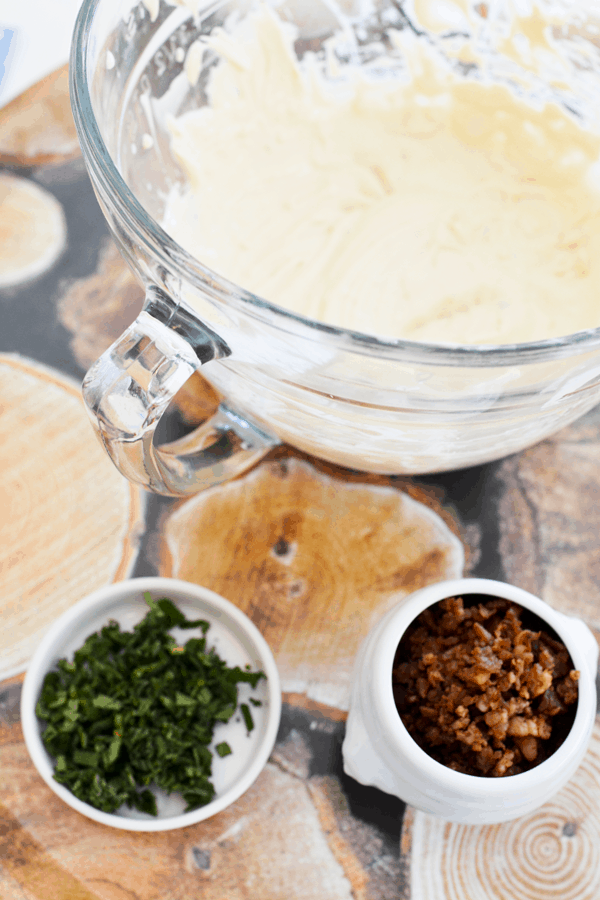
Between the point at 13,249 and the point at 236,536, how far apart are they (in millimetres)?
455

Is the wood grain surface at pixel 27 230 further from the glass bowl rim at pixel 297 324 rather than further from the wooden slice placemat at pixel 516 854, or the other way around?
the wooden slice placemat at pixel 516 854

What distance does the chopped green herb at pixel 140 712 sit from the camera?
708 mm

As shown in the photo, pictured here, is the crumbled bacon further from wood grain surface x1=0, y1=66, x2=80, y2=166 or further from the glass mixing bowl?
wood grain surface x1=0, y1=66, x2=80, y2=166

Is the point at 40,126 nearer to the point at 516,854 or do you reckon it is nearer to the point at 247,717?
the point at 247,717

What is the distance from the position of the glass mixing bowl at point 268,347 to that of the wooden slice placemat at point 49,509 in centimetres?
12

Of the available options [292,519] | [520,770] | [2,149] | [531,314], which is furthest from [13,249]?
[520,770]

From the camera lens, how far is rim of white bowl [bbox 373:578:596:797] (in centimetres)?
60

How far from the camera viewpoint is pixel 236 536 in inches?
32.5

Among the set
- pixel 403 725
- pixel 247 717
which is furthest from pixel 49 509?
pixel 403 725

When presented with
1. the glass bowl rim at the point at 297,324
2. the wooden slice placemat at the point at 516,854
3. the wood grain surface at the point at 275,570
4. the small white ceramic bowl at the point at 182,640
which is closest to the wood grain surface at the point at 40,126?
the wood grain surface at the point at 275,570

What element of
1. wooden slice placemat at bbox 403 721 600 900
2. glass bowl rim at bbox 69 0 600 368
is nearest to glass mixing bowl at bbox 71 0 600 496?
glass bowl rim at bbox 69 0 600 368

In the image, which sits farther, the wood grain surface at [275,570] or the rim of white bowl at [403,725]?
the wood grain surface at [275,570]

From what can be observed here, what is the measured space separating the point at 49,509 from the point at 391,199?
21.4 inches

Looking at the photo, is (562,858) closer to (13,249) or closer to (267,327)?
(267,327)
